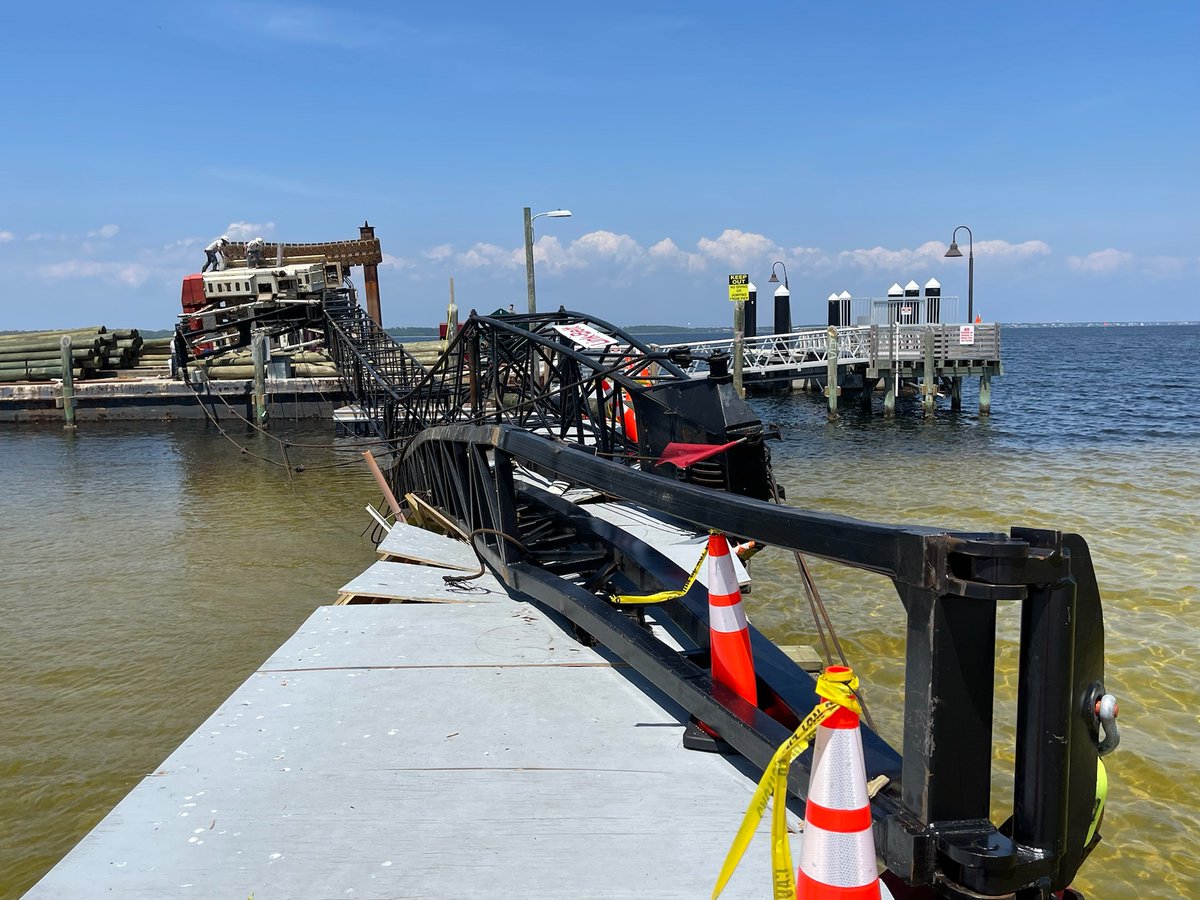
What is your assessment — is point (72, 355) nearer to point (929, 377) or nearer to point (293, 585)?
point (293, 585)

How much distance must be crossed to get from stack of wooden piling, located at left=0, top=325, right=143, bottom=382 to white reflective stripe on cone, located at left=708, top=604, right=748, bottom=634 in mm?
38834

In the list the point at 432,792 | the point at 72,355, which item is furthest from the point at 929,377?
the point at 72,355

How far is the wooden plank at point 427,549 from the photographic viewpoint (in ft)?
25.6

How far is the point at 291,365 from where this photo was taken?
3312 cm

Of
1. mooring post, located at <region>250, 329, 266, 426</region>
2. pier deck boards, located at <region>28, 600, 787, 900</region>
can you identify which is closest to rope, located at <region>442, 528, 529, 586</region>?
pier deck boards, located at <region>28, 600, 787, 900</region>

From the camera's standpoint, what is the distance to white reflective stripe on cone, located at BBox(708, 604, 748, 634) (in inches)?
156

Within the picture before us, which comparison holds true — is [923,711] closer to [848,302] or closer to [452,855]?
[452,855]

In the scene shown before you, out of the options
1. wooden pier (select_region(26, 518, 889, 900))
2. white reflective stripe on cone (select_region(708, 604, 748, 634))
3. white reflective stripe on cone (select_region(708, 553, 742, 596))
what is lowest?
wooden pier (select_region(26, 518, 889, 900))

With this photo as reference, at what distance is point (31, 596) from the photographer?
11.1m

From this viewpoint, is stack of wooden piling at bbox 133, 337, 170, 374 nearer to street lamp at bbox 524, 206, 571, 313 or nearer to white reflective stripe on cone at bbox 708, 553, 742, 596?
street lamp at bbox 524, 206, 571, 313

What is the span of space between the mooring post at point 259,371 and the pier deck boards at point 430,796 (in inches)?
1064

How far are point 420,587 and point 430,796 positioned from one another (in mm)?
3491

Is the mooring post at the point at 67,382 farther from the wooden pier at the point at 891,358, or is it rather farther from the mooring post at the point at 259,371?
the wooden pier at the point at 891,358

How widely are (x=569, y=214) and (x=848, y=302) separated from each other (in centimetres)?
2289
